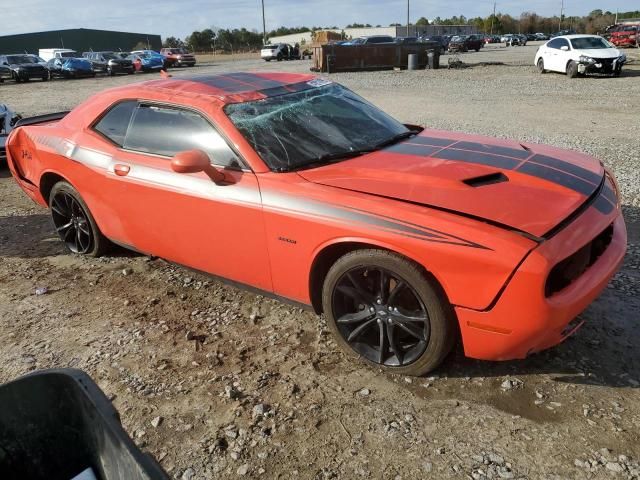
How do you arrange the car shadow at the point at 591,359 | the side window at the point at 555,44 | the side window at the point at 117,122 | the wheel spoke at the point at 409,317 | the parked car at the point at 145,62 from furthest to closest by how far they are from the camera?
the parked car at the point at 145,62, the side window at the point at 555,44, the side window at the point at 117,122, the car shadow at the point at 591,359, the wheel spoke at the point at 409,317

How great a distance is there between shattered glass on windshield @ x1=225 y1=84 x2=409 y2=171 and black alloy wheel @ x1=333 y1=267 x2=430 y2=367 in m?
0.84

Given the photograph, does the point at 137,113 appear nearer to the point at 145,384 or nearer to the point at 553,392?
the point at 145,384

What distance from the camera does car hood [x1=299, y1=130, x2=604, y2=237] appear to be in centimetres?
262

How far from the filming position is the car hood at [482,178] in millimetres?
2619

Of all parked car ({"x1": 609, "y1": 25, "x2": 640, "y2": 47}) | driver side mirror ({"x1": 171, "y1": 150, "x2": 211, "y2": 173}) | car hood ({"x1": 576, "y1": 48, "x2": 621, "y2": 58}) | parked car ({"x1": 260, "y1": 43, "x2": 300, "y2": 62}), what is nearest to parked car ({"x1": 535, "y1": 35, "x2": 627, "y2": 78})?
car hood ({"x1": 576, "y1": 48, "x2": 621, "y2": 58})

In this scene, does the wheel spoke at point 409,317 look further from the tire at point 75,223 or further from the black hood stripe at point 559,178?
the tire at point 75,223

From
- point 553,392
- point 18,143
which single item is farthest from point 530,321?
point 18,143

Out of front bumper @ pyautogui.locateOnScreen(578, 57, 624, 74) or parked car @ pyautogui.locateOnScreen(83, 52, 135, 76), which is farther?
parked car @ pyautogui.locateOnScreen(83, 52, 135, 76)

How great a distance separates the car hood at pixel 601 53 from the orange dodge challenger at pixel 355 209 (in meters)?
17.3

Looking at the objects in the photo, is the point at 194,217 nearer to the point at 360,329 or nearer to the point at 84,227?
the point at 360,329

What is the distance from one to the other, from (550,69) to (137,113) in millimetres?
20034

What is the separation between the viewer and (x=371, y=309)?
2.92m

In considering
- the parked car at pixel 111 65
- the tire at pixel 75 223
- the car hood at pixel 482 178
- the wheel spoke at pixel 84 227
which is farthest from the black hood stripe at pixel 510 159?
the parked car at pixel 111 65

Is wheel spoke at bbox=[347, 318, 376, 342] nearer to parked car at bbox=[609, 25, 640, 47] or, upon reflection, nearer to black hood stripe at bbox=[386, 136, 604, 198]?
black hood stripe at bbox=[386, 136, 604, 198]
